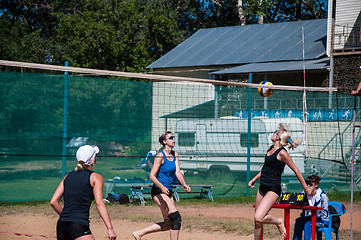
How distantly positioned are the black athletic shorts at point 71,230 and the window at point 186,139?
8162mm

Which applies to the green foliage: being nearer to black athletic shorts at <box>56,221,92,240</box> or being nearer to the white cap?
the white cap

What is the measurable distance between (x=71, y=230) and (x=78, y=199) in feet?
0.87

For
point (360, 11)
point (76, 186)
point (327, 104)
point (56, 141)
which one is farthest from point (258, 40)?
point (76, 186)

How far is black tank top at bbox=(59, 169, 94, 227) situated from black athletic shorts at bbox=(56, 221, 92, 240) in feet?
0.11

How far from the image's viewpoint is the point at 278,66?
20391 millimetres

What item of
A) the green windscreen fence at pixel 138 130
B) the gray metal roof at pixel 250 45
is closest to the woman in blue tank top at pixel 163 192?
the green windscreen fence at pixel 138 130

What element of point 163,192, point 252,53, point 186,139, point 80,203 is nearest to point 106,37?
point 252,53

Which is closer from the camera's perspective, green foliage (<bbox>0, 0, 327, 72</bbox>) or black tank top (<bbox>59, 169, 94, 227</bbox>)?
black tank top (<bbox>59, 169, 94, 227</bbox>)

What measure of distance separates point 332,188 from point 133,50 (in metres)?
16.5

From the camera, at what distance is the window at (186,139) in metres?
12.5

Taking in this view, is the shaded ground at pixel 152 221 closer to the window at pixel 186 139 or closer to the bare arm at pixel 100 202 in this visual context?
the window at pixel 186 139

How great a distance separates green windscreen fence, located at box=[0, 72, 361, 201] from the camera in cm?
1040

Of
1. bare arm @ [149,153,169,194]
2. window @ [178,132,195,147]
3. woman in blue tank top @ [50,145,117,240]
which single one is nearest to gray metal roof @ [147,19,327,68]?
window @ [178,132,195,147]

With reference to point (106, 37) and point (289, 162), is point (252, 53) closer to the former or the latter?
point (106, 37)
